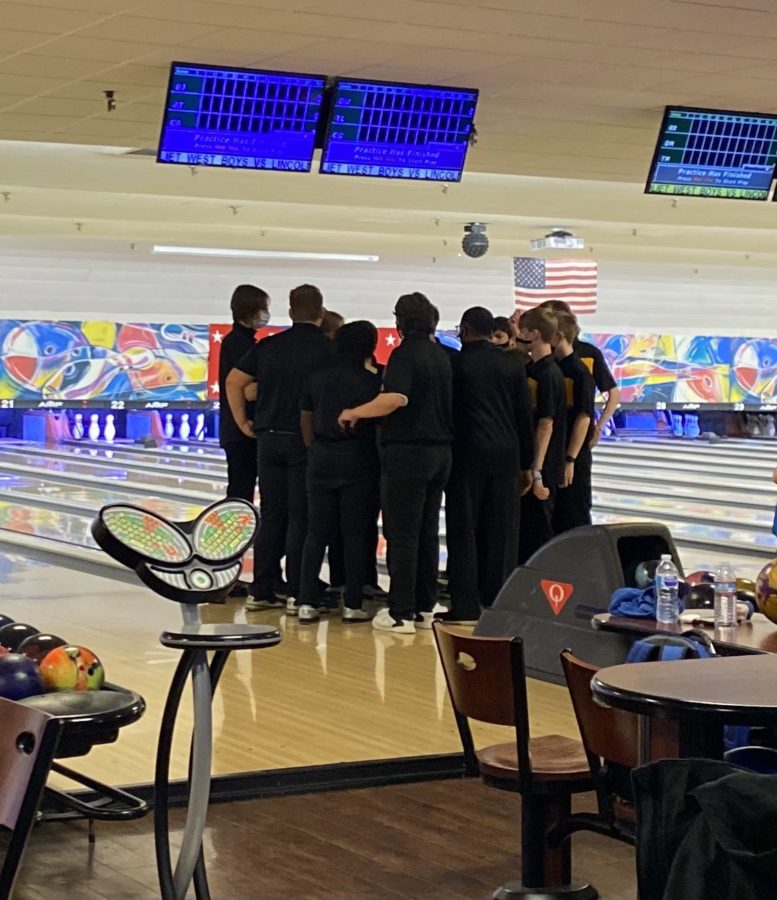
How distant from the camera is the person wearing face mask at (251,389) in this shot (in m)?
7.29

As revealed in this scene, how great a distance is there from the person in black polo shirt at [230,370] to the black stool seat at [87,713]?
3934mm

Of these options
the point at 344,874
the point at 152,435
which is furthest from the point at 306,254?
the point at 344,874

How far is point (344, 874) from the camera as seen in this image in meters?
3.73

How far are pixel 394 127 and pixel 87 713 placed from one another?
4.01 meters

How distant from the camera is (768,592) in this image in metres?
3.81

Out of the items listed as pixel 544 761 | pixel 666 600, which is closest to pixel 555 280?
pixel 666 600

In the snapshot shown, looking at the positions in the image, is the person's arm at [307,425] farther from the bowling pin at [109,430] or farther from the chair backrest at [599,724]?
the bowling pin at [109,430]

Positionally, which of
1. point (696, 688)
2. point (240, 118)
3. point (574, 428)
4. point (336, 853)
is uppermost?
point (240, 118)

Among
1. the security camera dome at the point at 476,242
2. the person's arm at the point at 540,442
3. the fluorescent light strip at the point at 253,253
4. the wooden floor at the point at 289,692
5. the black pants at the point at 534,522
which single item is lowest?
the wooden floor at the point at 289,692

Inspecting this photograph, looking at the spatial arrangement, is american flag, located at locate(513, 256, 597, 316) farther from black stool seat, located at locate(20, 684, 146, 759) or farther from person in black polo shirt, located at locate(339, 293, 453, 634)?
black stool seat, located at locate(20, 684, 146, 759)

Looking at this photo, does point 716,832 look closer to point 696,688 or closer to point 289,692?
point 696,688

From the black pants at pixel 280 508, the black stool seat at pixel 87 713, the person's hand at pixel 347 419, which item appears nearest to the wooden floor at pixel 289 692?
the black pants at pixel 280 508

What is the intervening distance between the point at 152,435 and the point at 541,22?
57.4ft

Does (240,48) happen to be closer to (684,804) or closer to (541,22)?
(541,22)
